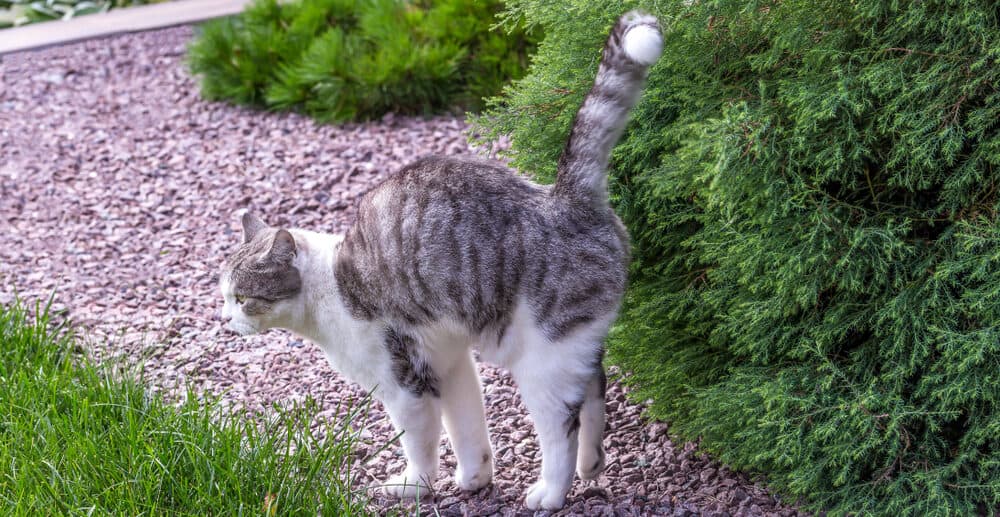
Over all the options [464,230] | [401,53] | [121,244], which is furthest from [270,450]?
[401,53]

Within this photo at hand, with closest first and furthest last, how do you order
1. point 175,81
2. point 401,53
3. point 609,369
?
1. point 609,369
2. point 401,53
3. point 175,81

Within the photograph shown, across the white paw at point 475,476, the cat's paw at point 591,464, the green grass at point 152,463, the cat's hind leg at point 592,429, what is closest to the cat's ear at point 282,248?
the green grass at point 152,463

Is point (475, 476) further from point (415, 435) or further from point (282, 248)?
point (282, 248)

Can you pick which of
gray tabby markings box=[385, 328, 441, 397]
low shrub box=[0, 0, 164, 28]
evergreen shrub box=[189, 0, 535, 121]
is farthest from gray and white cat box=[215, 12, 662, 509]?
low shrub box=[0, 0, 164, 28]

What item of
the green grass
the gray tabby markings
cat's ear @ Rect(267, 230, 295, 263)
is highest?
cat's ear @ Rect(267, 230, 295, 263)

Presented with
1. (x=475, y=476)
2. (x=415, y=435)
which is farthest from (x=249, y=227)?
(x=475, y=476)

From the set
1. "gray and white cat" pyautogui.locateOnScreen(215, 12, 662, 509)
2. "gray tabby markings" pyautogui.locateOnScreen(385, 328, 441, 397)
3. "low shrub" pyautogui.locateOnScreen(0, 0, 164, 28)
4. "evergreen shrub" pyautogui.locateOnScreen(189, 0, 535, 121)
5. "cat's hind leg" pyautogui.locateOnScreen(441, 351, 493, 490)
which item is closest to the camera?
"gray and white cat" pyautogui.locateOnScreen(215, 12, 662, 509)

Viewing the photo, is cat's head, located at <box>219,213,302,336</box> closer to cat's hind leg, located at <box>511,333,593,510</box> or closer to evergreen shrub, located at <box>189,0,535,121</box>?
cat's hind leg, located at <box>511,333,593,510</box>

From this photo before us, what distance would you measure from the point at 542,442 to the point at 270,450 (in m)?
0.80

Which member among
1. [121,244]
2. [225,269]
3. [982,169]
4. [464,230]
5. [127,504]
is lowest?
[121,244]

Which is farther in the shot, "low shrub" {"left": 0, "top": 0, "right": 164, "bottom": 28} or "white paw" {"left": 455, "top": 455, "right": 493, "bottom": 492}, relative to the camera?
"low shrub" {"left": 0, "top": 0, "right": 164, "bottom": 28}

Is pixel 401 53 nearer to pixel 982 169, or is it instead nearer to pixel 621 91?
pixel 621 91

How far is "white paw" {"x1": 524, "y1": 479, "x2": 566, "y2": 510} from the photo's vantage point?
3.12 m

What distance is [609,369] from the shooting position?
13.0ft
